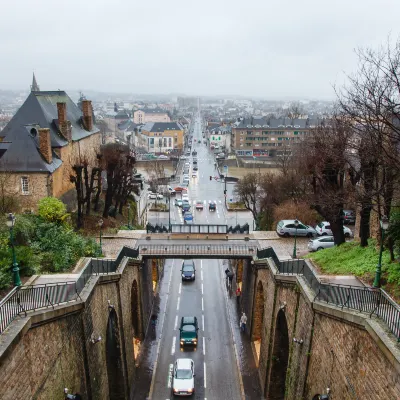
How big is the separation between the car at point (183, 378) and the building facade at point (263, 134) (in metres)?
91.7

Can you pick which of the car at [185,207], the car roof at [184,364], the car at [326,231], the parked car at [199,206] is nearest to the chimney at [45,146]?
the car roof at [184,364]

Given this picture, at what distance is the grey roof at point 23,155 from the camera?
2898cm

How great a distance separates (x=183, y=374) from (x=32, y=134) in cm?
1931

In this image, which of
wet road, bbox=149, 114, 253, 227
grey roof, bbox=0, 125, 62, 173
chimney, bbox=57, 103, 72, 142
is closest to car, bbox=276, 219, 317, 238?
wet road, bbox=149, 114, 253, 227

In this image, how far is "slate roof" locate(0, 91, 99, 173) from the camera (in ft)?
95.6

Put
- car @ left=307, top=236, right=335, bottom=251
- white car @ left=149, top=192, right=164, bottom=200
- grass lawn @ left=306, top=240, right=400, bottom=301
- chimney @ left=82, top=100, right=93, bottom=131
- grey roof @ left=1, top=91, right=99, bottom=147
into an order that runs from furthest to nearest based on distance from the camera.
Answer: white car @ left=149, top=192, right=164, bottom=200, chimney @ left=82, top=100, right=93, bottom=131, grey roof @ left=1, top=91, right=99, bottom=147, car @ left=307, top=236, right=335, bottom=251, grass lawn @ left=306, top=240, right=400, bottom=301

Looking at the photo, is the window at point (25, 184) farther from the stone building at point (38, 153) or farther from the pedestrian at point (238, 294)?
the pedestrian at point (238, 294)

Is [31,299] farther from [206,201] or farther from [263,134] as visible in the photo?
→ [263,134]

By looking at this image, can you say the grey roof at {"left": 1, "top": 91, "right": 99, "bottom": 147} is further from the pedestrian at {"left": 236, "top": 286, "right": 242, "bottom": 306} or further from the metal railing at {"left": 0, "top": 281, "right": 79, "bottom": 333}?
the metal railing at {"left": 0, "top": 281, "right": 79, "bottom": 333}

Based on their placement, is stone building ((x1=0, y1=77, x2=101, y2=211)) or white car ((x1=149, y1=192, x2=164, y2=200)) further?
white car ((x1=149, y1=192, x2=164, y2=200))

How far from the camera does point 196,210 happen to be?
191 ft

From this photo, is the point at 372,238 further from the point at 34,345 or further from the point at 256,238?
the point at 34,345

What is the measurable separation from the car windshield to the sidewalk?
2900mm

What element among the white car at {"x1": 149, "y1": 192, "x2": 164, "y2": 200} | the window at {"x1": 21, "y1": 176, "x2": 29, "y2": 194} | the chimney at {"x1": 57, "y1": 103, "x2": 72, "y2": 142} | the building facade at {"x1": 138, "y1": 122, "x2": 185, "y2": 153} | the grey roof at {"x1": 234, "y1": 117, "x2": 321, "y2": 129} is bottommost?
the white car at {"x1": 149, "y1": 192, "x2": 164, "y2": 200}
